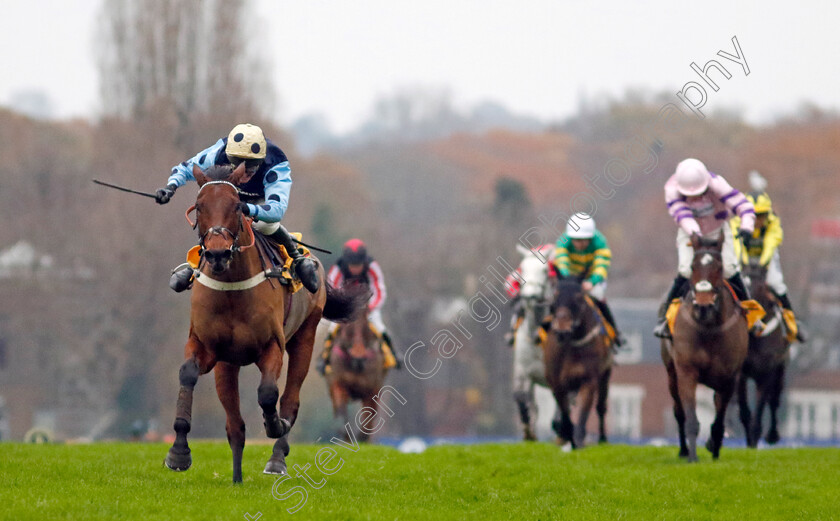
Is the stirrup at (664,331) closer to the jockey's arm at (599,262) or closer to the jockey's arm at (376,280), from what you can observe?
the jockey's arm at (599,262)

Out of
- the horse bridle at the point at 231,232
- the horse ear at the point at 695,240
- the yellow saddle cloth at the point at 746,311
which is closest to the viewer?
the horse bridle at the point at 231,232

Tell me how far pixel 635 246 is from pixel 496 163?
25247 millimetres

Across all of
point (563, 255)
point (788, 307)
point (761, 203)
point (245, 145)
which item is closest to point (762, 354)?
point (788, 307)

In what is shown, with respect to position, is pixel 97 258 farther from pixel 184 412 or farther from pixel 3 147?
pixel 184 412

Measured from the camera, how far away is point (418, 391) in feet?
182

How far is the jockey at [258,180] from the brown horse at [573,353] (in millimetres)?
5450

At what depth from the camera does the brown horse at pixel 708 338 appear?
602 inches

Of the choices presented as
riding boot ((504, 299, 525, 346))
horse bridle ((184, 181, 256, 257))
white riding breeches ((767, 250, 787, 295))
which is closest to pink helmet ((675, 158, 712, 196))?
white riding breeches ((767, 250, 787, 295))

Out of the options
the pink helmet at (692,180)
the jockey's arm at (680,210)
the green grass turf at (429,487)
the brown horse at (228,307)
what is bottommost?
the green grass turf at (429,487)

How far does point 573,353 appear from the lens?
58.3 feet

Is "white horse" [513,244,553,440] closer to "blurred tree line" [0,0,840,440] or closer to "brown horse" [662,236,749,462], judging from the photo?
"brown horse" [662,236,749,462]

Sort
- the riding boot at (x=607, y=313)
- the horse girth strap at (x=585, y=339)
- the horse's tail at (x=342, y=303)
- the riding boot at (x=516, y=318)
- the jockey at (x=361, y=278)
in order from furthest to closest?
the riding boot at (x=516, y=318), the jockey at (x=361, y=278), the riding boot at (x=607, y=313), the horse girth strap at (x=585, y=339), the horse's tail at (x=342, y=303)

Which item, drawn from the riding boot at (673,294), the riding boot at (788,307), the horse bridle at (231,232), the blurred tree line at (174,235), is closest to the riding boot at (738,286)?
the riding boot at (673,294)

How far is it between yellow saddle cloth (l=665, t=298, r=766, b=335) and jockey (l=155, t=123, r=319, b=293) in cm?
515
